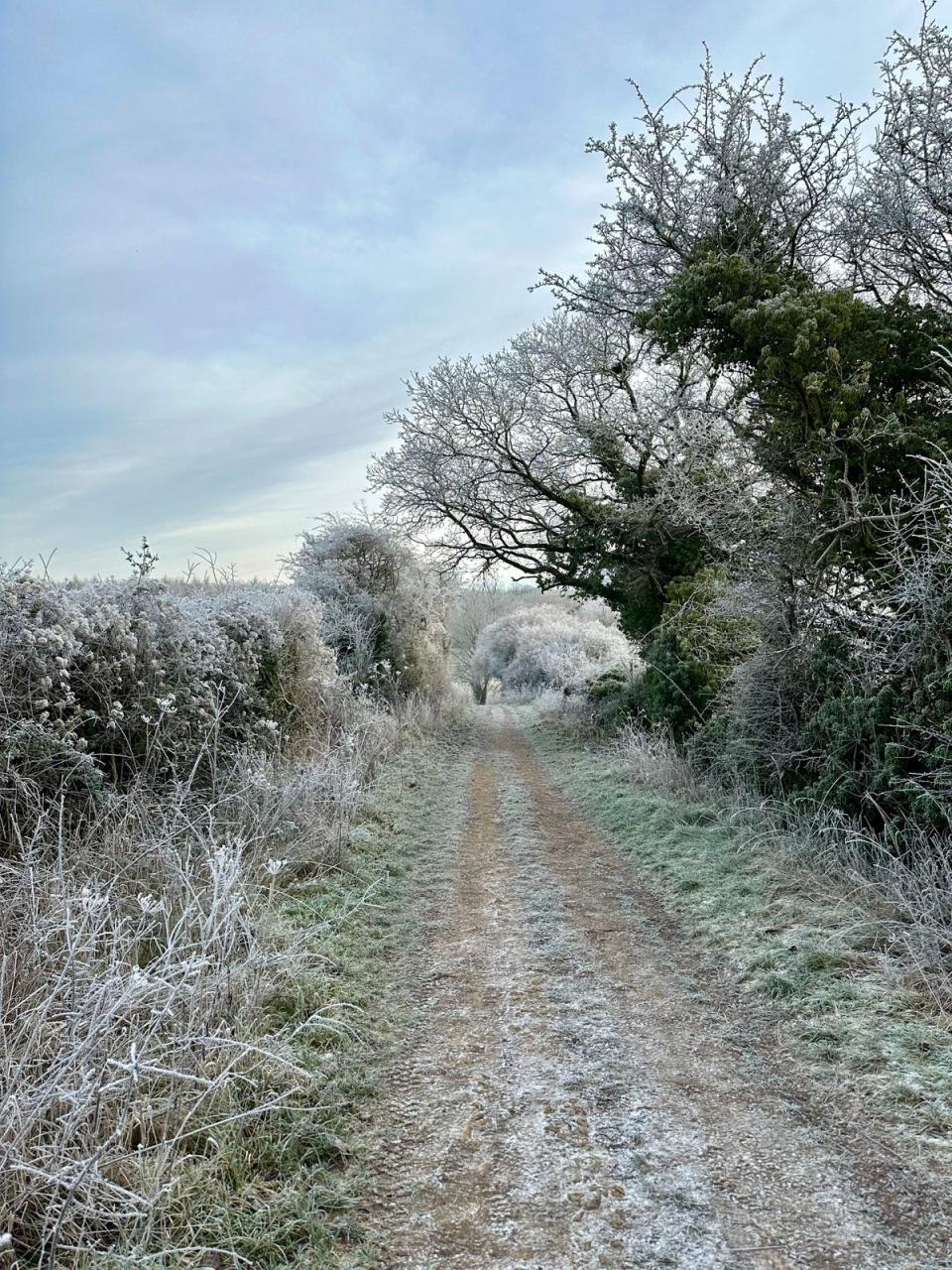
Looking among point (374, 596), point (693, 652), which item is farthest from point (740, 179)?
point (374, 596)

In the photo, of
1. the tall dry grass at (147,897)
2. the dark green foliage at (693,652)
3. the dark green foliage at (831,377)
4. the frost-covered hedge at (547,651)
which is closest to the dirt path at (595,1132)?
the tall dry grass at (147,897)

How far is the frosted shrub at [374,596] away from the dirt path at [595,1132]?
33.7ft

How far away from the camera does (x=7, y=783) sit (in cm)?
506

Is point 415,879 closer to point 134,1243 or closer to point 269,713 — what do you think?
point 269,713

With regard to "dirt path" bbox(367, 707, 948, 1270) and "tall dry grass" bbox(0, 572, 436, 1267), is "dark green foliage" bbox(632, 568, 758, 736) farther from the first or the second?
"dirt path" bbox(367, 707, 948, 1270)

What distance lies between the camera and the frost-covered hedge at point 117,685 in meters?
5.27

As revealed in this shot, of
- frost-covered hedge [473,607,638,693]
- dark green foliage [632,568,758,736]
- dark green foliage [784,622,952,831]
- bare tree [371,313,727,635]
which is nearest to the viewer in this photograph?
dark green foliage [784,622,952,831]

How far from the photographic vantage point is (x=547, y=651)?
28.8 meters

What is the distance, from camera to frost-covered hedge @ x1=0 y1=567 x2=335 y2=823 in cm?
527

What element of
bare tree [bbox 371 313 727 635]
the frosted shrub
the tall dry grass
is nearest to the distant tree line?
bare tree [bbox 371 313 727 635]

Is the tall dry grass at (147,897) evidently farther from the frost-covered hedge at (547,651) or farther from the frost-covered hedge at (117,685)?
the frost-covered hedge at (547,651)

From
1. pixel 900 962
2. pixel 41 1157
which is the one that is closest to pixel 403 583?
pixel 900 962

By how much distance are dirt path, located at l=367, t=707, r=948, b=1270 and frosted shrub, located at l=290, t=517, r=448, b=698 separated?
10.3 m

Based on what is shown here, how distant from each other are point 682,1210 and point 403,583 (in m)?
15.9
